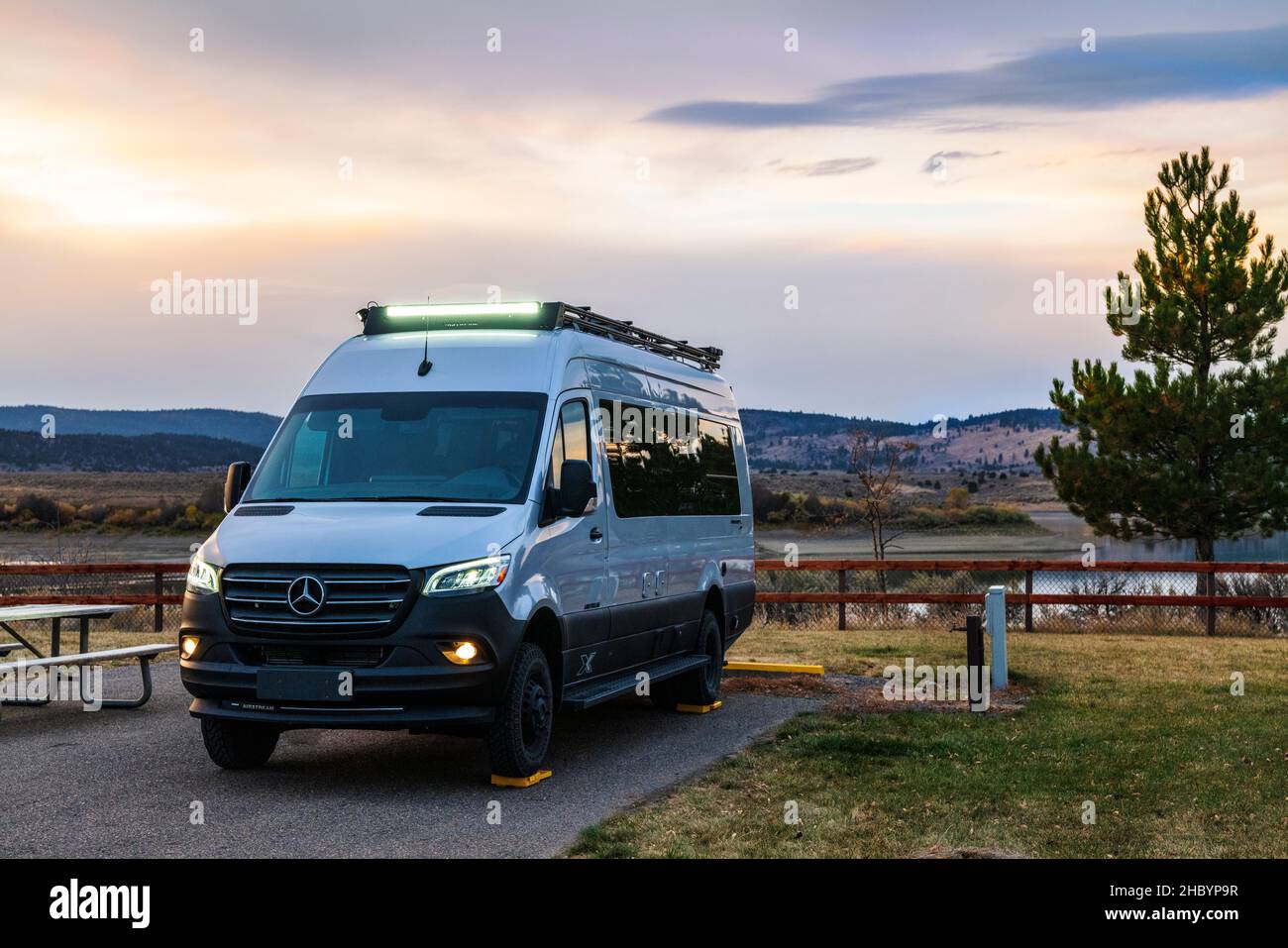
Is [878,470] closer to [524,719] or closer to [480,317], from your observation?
[480,317]

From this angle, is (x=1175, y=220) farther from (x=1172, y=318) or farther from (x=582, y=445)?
(x=582, y=445)

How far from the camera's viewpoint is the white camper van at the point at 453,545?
8305 mm

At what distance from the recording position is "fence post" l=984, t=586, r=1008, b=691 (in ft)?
45.3

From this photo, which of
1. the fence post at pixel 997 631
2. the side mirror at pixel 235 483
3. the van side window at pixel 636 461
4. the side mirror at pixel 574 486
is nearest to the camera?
the side mirror at pixel 574 486

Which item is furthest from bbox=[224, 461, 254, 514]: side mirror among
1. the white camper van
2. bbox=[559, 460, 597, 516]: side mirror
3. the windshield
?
bbox=[559, 460, 597, 516]: side mirror

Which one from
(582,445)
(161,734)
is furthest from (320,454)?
(161,734)

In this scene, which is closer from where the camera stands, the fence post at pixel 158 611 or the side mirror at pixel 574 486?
the side mirror at pixel 574 486

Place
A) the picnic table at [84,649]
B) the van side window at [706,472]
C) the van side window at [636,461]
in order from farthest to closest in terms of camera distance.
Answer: the van side window at [706,472] → the picnic table at [84,649] → the van side window at [636,461]

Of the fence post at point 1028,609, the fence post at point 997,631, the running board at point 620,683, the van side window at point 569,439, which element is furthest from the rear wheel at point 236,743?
the fence post at point 1028,609

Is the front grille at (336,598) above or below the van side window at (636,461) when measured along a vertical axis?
below

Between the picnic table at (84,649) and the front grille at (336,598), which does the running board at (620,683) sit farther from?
the picnic table at (84,649)

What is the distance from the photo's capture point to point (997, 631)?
45.7 feet

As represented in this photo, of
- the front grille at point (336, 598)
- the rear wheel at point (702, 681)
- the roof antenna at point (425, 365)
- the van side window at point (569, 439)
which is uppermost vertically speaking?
the roof antenna at point (425, 365)
